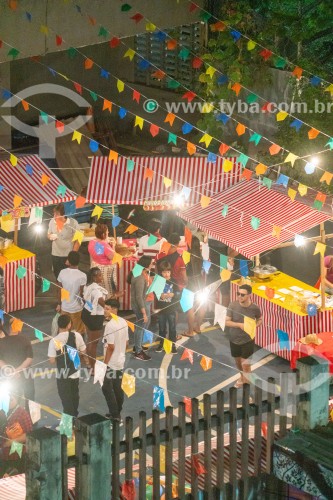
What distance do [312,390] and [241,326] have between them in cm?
533

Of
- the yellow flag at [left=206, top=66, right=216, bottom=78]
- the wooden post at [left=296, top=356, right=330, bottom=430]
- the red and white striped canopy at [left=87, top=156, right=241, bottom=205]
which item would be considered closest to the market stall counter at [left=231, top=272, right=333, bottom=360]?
the red and white striped canopy at [left=87, top=156, right=241, bottom=205]

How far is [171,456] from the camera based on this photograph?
9.30 metres

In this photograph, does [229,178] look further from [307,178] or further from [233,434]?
[233,434]

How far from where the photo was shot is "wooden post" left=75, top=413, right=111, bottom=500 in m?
8.63

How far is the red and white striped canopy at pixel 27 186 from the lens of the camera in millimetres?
18266

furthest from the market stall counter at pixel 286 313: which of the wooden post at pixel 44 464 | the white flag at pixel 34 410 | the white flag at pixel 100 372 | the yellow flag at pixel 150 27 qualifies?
the wooden post at pixel 44 464

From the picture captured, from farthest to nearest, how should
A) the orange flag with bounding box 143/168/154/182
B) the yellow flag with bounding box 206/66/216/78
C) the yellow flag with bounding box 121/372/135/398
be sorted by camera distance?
the yellow flag with bounding box 206/66/216/78
the orange flag with bounding box 143/168/154/182
the yellow flag with bounding box 121/372/135/398

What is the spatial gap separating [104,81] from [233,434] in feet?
56.4

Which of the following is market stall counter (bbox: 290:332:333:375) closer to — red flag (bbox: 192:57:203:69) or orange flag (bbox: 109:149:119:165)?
orange flag (bbox: 109:149:119:165)

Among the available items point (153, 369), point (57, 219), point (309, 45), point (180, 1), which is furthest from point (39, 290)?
point (309, 45)

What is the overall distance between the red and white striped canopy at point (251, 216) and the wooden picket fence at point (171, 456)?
6786 mm

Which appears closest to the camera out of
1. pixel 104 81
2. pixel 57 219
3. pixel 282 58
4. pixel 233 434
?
pixel 233 434

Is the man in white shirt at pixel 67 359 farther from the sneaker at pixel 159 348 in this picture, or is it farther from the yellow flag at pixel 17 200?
the yellow flag at pixel 17 200

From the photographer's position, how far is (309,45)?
23625mm
